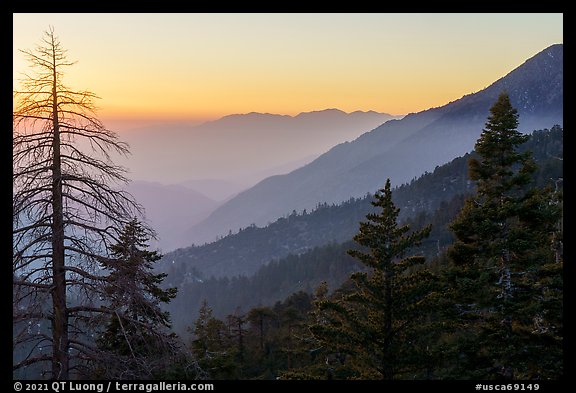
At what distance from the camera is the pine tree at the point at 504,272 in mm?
10688

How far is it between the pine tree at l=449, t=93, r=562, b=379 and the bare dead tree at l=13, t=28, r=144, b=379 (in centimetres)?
879

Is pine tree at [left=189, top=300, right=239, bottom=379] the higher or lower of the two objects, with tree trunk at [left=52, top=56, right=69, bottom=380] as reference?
lower

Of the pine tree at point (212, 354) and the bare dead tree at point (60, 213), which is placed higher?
the bare dead tree at point (60, 213)

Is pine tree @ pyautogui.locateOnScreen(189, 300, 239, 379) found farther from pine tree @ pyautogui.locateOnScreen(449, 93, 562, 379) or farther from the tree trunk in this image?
pine tree @ pyautogui.locateOnScreen(449, 93, 562, 379)

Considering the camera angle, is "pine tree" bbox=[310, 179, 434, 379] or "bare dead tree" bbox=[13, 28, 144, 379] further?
"pine tree" bbox=[310, 179, 434, 379]

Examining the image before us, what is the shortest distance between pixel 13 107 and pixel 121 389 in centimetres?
491

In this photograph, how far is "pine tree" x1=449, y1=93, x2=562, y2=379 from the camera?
35.1 feet

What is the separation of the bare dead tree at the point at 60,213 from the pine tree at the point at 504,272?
8.79m

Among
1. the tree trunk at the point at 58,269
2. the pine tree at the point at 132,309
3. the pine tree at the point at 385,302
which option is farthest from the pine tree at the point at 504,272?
the tree trunk at the point at 58,269

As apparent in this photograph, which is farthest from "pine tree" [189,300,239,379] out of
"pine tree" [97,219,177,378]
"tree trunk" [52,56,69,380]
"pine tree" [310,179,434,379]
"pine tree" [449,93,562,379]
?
"pine tree" [449,93,562,379]

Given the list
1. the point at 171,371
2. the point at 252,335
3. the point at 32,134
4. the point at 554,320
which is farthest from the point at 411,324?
the point at 252,335

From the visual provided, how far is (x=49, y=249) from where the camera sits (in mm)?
7148

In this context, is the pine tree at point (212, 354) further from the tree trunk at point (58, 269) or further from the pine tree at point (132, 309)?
the tree trunk at point (58, 269)

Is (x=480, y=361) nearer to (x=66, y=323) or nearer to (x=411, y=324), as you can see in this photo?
(x=411, y=324)
